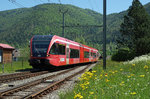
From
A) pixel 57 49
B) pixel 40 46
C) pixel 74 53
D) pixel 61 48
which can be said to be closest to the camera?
pixel 40 46

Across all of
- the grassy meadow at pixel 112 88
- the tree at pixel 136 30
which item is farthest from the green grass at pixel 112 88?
the tree at pixel 136 30

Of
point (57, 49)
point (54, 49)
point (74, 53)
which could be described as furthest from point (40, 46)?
point (74, 53)

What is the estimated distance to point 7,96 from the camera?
714cm

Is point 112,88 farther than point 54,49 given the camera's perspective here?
No

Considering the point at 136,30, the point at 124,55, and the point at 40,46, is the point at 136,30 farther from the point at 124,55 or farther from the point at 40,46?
the point at 40,46

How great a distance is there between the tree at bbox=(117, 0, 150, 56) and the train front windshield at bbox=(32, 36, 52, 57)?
19.9 meters

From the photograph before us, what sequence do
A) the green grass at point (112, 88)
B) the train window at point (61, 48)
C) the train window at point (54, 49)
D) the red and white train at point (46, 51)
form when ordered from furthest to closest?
the train window at point (61, 48) < the train window at point (54, 49) < the red and white train at point (46, 51) < the green grass at point (112, 88)

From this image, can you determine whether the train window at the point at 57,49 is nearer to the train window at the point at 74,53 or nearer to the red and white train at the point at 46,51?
the red and white train at the point at 46,51

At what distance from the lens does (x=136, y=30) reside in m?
37.2

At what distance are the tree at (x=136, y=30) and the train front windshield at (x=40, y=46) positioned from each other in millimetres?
19930

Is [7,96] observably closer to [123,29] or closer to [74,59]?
[74,59]

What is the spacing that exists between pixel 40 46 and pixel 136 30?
24070mm

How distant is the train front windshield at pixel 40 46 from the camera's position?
679 inches

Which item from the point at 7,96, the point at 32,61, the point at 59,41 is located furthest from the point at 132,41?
the point at 7,96
